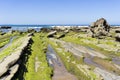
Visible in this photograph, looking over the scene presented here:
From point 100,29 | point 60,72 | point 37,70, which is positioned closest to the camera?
point 37,70

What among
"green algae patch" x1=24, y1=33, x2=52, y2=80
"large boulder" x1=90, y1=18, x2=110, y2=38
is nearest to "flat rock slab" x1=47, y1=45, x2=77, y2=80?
"green algae patch" x1=24, y1=33, x2=52, y2=80

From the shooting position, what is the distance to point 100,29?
116 m

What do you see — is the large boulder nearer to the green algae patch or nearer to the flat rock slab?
the flat rock slab

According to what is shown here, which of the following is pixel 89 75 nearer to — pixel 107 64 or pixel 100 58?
pixel 107 64

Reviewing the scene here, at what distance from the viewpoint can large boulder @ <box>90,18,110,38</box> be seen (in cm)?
11039

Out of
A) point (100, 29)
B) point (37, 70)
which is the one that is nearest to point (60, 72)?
point (37, 70)

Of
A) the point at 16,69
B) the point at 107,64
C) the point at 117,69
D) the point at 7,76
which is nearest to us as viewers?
the point at 7,76

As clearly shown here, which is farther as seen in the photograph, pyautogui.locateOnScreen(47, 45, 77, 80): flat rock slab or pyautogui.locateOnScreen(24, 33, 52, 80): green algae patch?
pyautogui.locateOnScreen(47, 45, 77, 80): flat rock slab

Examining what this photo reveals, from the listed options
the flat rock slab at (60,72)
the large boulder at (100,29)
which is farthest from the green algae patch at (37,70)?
the large boulder at (100,29)

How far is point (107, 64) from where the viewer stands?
5603cm

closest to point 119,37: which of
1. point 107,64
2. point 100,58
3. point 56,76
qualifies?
point 100,58

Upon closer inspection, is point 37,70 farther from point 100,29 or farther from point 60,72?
point 100,29

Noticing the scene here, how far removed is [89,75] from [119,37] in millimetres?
48696

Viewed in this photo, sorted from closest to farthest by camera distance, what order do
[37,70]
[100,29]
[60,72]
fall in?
1. [37,70]
2. [60,72]
3. [100,29]
